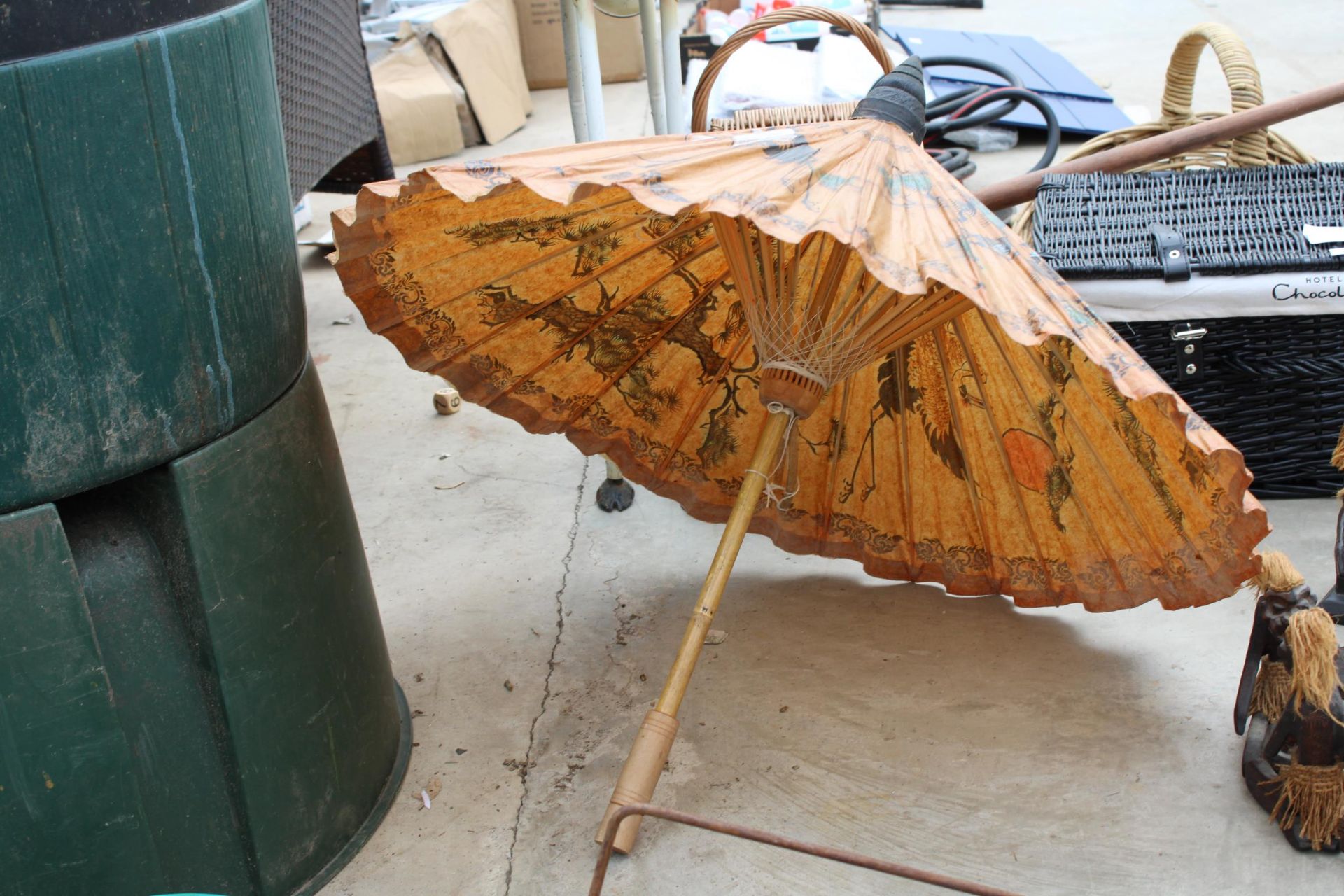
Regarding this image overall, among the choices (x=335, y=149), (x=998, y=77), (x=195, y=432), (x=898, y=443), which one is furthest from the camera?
(x=998, y=77)

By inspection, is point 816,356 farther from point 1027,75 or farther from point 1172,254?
point 1027,75

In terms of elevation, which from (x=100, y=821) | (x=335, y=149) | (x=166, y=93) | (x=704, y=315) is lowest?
(x=100, y=821)

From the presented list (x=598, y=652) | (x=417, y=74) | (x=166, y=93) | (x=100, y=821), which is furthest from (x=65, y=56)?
(x=417, y=74)

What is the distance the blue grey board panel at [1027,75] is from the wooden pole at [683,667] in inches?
143

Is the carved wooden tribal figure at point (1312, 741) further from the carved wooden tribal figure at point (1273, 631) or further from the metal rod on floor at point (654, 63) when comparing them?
the metal rod on floor at point (654, 63)

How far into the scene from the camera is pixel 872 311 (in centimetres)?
187

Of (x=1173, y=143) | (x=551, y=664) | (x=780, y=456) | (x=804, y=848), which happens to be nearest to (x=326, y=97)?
(x=551, y=664)

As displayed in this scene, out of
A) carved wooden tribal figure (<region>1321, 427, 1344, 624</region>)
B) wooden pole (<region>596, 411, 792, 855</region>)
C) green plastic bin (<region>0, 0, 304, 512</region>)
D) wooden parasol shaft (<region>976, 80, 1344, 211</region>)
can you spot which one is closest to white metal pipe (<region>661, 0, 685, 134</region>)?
wooden parasol shaft (<region>976, 80, 1344, 211</region>)

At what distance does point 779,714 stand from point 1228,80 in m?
1.76

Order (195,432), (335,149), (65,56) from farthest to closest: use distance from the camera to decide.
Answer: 1. (335,149)
2. (195,432)
3. (65,56)

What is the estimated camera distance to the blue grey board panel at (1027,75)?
16.8 feet

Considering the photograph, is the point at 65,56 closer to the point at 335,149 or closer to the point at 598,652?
the point at 598,652

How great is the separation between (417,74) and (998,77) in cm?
270

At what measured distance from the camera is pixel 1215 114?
288 centimetres
